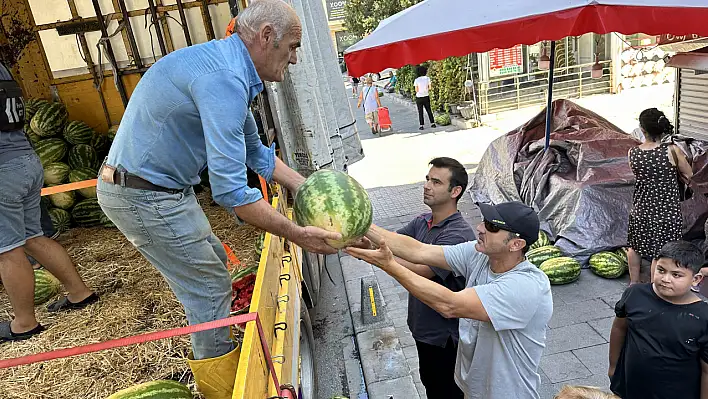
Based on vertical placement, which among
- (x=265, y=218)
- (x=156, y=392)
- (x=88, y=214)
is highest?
(x=265, y=218)

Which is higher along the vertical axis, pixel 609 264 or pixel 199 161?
pixel 199 161

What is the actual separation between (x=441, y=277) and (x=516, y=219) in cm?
69

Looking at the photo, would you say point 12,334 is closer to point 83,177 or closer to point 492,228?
point 83,177

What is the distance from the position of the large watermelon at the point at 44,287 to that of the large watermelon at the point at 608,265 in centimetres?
503

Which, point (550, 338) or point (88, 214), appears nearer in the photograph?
point (550, 338)

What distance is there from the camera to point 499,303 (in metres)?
2.15

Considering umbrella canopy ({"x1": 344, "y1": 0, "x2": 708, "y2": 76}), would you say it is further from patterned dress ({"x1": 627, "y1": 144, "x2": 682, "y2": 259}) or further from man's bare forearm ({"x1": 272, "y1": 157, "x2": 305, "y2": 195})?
man's bare forearm ({"x1": 272, "y1": 157, "x2": 305, "y2": 195})

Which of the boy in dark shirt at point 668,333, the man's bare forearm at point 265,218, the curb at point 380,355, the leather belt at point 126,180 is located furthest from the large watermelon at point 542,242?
the leather belt at point 126,180

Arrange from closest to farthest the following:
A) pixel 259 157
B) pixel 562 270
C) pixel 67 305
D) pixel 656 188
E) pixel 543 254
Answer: pixel 259 157 → pixel 67 305 → pixel 656 188 → pixel 562 270 → pixel 543 254

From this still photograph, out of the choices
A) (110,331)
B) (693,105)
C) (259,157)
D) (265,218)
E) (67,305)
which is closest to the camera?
(265,218)

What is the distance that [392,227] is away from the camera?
286 inches

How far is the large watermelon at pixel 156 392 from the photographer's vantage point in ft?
7.07

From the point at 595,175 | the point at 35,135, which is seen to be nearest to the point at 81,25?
the point at 35,135

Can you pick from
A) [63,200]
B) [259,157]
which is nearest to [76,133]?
[63,200]
